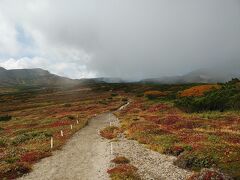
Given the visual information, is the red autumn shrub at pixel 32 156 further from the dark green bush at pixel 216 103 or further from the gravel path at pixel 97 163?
the dark green bush at pixel 216 103

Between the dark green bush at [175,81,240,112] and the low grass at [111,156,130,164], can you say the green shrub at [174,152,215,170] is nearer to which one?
the low grass at [111,156,130,164]

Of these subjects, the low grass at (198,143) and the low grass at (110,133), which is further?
the low grass at (110,133)

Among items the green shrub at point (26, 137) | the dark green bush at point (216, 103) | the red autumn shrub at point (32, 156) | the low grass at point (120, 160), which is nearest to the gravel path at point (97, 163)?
the low grass at point (120, 160)

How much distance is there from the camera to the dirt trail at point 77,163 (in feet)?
80.1

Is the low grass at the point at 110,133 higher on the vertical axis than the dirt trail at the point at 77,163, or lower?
lower

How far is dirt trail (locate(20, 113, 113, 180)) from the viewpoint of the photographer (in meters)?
24.4

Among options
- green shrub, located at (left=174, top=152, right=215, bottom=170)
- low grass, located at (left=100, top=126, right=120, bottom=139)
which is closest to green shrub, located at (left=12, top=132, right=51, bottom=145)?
low grass, located at (left=100, top=126, right=120, bottom=139)

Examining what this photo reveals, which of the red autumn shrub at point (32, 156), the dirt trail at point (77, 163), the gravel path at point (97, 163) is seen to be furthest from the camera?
the red autumn shrub at point (32, 156)

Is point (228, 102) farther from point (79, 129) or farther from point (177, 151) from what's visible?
point (177, 151)

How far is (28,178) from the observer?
24.5 m

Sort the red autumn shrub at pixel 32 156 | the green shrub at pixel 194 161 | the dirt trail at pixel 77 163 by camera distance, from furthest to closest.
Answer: the red autumn shrub at pixel 32 156
the green shrub at pixel 194 161
the dirt trail at pixel 77 163

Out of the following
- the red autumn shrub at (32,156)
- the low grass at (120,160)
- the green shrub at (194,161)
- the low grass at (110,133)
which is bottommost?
the low grass at (110,133)

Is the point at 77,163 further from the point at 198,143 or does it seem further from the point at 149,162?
the point at 198,143

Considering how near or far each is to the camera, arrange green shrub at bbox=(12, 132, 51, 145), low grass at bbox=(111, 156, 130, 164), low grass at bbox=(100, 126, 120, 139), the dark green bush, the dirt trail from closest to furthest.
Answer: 1. the dirt trail
2. low grass at bbox=(111, 156, 130, 164)
3. green shrub at bbox=(12, 132, 51, 145)
4. low grass at bbox=(100, 126, 120, 139)
5. the dark green bush
